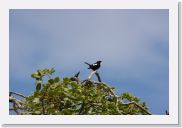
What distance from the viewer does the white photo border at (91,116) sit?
7.20 feet

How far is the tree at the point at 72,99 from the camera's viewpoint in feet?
7.18

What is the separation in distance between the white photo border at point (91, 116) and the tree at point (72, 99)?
3 centimetres

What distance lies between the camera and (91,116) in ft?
7.27

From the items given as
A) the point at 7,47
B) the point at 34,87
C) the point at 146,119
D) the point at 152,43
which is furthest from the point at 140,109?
the point at 7,47

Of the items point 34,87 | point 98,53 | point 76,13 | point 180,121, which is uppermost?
point 76,13

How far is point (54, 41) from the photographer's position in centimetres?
227

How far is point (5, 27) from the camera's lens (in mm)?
2295

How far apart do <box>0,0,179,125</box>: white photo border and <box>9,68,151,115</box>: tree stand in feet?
0.11

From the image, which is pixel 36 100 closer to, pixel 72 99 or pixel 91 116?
pixel 72 99

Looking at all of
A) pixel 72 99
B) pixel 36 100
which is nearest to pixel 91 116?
pixel 72 99

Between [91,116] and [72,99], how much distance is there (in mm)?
124

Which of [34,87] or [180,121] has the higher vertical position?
[34,87]
